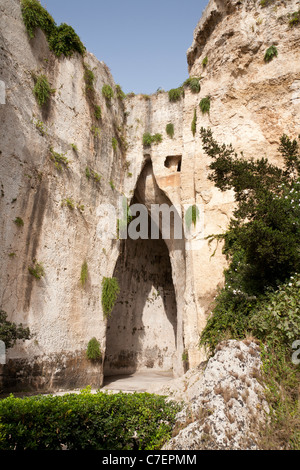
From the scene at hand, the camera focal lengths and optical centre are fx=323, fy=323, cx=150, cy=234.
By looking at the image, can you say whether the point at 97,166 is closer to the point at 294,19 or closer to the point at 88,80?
the point at 88,80

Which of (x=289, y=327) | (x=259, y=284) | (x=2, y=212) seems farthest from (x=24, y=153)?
(x=289, y=327)

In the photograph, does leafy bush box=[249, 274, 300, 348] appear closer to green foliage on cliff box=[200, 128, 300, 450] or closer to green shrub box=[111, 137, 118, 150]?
green foliage on cliff box=[200, 128, 300, 450]

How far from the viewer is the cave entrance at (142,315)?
16172mm

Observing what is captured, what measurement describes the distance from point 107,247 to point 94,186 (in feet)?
8.02

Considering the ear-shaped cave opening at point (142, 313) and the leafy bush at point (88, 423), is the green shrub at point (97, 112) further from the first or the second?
the leafy bush at point (88, 423)

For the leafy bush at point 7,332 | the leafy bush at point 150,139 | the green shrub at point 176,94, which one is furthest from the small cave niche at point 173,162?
the leafy bush at point 7,332

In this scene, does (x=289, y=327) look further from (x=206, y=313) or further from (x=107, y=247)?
(x=107, y=247)

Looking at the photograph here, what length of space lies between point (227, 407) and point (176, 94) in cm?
1304

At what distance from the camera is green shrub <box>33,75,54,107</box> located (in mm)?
10688

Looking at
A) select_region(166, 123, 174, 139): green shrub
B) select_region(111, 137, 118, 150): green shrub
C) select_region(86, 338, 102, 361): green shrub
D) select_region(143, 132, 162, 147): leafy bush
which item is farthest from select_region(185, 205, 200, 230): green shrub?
select_region(86, 338, 102, 361): green shrub

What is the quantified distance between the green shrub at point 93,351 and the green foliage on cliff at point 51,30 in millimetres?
10422

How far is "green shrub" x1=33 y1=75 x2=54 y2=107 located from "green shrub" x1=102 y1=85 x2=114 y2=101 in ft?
10.4

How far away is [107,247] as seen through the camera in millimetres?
12766

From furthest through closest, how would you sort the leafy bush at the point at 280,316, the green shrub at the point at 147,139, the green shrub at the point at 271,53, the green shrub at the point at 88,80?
the green shrub at the point at 147,139
the green shrub at the point at 88,80
the green shrub at the point at 271,53
the leafy bush at the point at 280,316
